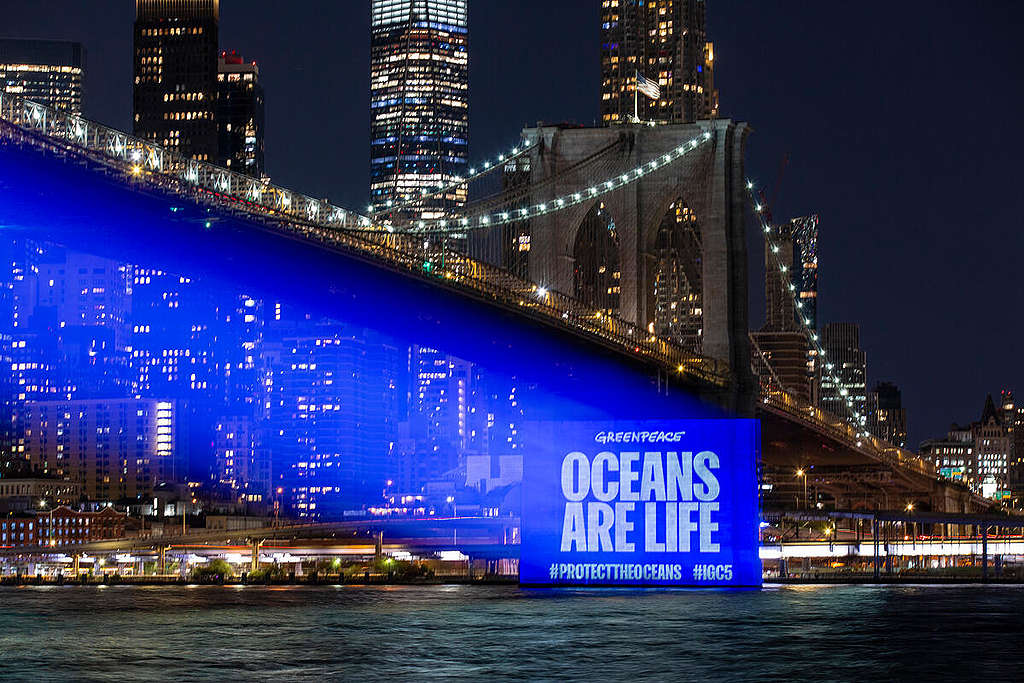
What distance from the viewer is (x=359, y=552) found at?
11069cm

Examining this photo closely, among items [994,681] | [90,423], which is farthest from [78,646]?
[90,423]

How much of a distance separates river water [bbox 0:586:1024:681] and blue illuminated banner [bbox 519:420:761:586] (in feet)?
2.67

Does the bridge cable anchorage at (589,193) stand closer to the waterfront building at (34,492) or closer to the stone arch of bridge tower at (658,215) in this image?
the stone arch of bridge tower at (658,215)

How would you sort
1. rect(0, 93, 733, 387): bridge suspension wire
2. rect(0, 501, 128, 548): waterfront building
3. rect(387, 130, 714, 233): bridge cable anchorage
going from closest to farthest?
rect(0, 93, 733, 387): bridge suspension wire → rect(387, 130, 714, 233): bridge cable anchorage → rect(0, 501, 128, 548): waterfront building

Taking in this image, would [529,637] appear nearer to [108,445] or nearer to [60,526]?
[60,526]

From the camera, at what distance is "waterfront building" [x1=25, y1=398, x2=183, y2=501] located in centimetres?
19425

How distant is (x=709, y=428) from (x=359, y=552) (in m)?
71.2

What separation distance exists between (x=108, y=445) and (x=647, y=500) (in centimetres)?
16158

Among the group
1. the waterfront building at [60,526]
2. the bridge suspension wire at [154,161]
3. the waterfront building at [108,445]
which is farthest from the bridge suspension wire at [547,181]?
the waterfront building at [108,445]

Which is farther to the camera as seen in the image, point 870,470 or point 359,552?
point 870,470

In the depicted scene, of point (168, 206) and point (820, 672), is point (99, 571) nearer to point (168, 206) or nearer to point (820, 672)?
point (168, 206)

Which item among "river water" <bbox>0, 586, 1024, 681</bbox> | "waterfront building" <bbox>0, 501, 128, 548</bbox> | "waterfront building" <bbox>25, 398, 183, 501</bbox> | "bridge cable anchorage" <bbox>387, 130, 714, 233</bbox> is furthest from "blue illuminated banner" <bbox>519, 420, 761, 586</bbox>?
"waterfront building" <bbox>25, 398, 183, 501</bbox>

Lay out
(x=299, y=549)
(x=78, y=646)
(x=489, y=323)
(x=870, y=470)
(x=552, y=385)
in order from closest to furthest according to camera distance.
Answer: (x=78, y=646), (x=489, y=323), (x=552, y=385), (x=299, y=549), (x=870, y=470)

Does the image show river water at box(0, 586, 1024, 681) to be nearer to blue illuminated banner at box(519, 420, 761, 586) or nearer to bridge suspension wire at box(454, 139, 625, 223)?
blue illuminated banner at box(519, 420, 761, 586)
